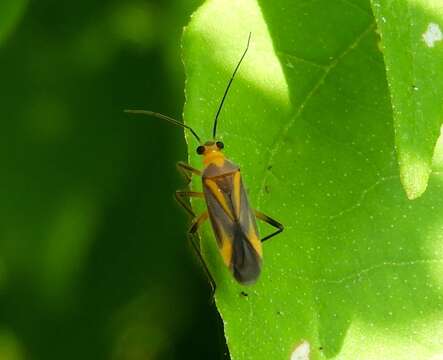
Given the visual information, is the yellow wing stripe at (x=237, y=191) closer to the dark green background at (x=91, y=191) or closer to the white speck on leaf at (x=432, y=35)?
the white speck on leaf at (x=432, y=35)

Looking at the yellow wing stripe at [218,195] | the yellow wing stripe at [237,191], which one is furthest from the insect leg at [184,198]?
the yellow wing stripe at [237,191]

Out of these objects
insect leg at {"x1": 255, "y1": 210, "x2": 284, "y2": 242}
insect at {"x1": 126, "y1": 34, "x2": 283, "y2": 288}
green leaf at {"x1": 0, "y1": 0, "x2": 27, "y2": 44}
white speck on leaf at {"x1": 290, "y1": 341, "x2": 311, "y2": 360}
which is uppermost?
green leaf at {"x1": 0, "y1": 0, "x2": 27, "y2": 44}

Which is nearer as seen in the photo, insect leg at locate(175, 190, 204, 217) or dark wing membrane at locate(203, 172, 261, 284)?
dark wing membrane at locate(203, 172, 261, 284)

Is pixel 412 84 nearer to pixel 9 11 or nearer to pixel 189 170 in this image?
pixel 189 170

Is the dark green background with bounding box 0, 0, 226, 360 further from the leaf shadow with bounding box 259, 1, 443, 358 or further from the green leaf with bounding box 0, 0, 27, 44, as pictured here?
the leaf shadow with bounding box 259, 1, 443, 358

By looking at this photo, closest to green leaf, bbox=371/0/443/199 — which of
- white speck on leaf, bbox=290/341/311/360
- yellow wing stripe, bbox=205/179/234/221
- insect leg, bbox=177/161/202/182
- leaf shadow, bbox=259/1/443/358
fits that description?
leaf shadow, bbox=259/1/443/358

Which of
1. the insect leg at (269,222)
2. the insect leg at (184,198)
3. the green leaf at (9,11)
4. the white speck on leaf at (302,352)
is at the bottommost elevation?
the white speck on leaf at (302,352)

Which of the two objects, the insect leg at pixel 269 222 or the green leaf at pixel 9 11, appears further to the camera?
the green leaf at pixel 9 11

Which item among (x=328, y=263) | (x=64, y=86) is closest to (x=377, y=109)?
(x=328, y=263)
